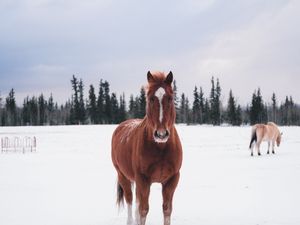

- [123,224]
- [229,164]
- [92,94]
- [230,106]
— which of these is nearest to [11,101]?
[92,94]

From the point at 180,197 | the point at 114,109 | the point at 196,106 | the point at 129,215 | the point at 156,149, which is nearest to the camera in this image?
the point at 156,149

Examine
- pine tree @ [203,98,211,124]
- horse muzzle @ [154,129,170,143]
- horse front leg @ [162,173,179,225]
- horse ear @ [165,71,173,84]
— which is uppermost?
Result: pine tree @ [203,98,211,124]

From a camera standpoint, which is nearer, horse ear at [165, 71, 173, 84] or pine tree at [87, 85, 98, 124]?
horse ear at [165, 71, 173, 84]

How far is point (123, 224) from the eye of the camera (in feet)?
20.1

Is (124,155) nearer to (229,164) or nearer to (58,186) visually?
(58,186)

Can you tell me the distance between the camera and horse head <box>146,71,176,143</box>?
3863 millimetres

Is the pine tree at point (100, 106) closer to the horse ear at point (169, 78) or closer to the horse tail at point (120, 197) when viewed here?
the horse tail at point (120, 197)

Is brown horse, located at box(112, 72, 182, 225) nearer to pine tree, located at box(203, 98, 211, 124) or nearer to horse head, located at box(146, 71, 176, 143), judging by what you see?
horse head, located at box(146, 71, 176, 143)

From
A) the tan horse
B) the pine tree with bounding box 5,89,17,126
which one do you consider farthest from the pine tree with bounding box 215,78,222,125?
the tan horse

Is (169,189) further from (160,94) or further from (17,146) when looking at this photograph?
(17,146)

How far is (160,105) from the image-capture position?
406 centimetres

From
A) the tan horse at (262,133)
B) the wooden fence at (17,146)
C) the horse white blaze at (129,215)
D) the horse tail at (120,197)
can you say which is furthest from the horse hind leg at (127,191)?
the wooden fence at (17,146)

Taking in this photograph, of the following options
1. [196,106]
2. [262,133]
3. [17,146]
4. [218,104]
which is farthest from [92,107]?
[262,133]

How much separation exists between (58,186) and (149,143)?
6.20 metres
